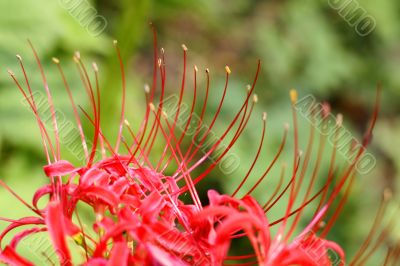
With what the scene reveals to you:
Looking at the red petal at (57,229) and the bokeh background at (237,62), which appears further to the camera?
the bokeh background at (237,62)

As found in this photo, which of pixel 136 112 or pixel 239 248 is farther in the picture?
pixel 136 112

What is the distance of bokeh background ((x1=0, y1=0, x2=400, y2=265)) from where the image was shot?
292 centimetres

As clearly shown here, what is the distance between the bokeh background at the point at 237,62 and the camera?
9.59 feet

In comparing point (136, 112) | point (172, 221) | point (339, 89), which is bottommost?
point (172, 221)

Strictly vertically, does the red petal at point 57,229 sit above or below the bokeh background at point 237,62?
below

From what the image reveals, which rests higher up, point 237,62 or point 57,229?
point 237,62

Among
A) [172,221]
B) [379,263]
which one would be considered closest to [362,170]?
[379,263]

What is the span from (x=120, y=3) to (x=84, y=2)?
1545 mm

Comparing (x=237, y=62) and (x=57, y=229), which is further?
(x=237, y=62)

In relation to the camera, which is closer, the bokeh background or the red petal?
the red petal

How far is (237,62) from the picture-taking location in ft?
16.0

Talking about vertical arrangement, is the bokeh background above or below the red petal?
above

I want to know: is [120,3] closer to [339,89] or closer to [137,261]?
[339,89]

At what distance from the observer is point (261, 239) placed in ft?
4.80
